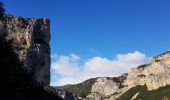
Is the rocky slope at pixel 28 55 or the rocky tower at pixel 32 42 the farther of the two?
the rocky tower at pixel 32 42

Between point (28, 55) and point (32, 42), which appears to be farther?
point (32, 42)

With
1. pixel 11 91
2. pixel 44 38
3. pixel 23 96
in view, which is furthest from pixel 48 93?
pixel 11 91

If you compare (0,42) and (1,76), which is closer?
(1,76)

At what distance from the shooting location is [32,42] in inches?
2148

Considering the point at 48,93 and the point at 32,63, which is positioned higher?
the point at 32,63

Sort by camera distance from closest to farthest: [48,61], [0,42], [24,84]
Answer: [0,42] → [24,84] → [48,61]

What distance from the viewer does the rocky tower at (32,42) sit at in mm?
52281

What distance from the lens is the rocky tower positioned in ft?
172

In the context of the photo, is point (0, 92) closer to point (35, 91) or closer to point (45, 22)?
point (35, 91)

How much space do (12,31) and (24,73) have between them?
38.4ft

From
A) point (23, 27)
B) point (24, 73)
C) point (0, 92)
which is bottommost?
point (0, 92)

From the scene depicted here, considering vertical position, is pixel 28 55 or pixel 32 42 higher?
pixel 32 42

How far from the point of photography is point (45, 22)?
190 ft

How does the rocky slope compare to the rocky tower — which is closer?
the rocky slope
